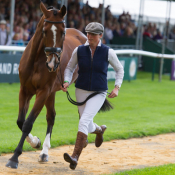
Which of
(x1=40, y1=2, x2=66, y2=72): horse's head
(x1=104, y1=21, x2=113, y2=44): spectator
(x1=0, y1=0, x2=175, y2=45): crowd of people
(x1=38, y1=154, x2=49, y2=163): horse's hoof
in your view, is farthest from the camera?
(x1=104, y1=21, x2=113, y2=44): spectator

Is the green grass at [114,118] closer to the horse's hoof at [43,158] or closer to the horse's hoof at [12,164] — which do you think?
the horse's hoof at [43,158]

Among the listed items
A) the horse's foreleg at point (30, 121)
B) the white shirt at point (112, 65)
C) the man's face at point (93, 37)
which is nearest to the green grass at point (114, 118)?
the horse's foreleg at point (30, 121)

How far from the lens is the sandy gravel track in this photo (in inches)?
188

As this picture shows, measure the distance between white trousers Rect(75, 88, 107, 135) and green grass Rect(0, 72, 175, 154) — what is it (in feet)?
4.33

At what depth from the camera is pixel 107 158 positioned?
5.47 metres

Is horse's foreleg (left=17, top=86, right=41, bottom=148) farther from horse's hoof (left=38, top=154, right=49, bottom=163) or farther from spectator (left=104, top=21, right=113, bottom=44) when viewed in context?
spectator (left=104, top=21, right=113, bottom=44)

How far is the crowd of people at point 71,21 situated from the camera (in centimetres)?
1358

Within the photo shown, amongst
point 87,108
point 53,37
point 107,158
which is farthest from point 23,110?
point 107,158

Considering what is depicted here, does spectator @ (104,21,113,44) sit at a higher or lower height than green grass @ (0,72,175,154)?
higher

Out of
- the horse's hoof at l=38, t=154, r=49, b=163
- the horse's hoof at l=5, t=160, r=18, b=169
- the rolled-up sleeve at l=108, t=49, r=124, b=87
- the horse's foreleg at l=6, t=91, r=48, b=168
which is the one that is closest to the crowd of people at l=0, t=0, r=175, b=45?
the horse's foreleg at l=6, t=91, r=48, b=168

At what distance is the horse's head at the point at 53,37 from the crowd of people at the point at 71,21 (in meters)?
8.20

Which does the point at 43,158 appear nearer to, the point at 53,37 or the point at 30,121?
the point at 30,121

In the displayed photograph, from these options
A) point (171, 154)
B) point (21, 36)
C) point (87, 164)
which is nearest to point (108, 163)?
point (87, 164)

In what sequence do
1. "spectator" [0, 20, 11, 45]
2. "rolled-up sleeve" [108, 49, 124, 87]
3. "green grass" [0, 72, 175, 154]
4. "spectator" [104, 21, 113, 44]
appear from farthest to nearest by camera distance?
"spectator" [104, 21, 113, 44] → "spectator" [0, 20, 11, 45] → "green grass" [0, 72, 175, 154] → "rolled-up sleeve" [108, 49, 124, 87]
